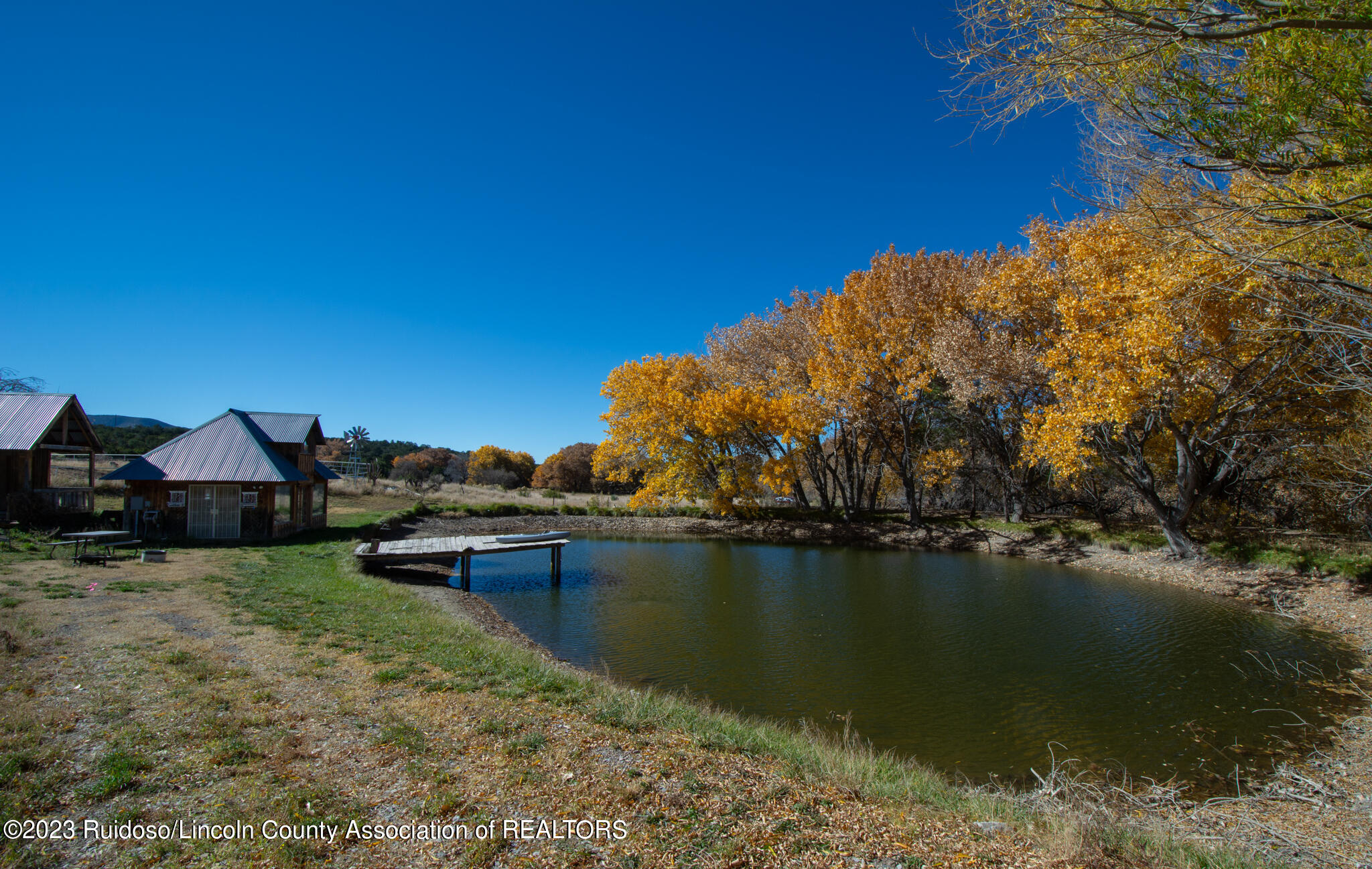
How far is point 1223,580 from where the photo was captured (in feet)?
59.0

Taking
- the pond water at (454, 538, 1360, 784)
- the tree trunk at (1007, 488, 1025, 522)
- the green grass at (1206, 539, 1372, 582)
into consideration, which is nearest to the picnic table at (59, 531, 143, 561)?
the pond water at (454, 538, 1360, 784)

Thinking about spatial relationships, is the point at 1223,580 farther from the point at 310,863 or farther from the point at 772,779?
the point at 310,863

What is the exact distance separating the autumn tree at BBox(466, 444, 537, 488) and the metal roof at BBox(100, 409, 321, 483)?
44978 millimetres

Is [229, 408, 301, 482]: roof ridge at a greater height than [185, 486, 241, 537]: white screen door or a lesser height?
greater

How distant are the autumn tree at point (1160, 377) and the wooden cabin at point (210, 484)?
2640cm

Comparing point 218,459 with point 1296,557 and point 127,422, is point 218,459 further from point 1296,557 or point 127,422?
point 127,422

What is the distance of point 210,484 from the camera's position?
20906mm

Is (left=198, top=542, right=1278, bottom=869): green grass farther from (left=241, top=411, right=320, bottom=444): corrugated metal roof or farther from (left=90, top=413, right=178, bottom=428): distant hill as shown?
(left=90, top=413, right=178, bottom=428): distant hill

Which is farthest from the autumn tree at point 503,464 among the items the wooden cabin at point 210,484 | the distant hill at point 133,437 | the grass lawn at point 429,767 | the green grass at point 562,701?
the grass lawn at point 429,767

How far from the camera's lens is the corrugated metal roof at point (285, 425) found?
23750 mm

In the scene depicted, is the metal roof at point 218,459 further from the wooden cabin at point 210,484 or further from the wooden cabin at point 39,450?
the wooden cabin at point 39,450

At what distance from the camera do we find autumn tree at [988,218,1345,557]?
15.3 meters

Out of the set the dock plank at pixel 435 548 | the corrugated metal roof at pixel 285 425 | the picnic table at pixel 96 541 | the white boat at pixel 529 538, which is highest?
the corrugated metal roof at pixel 285 425

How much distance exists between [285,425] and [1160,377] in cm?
2993
